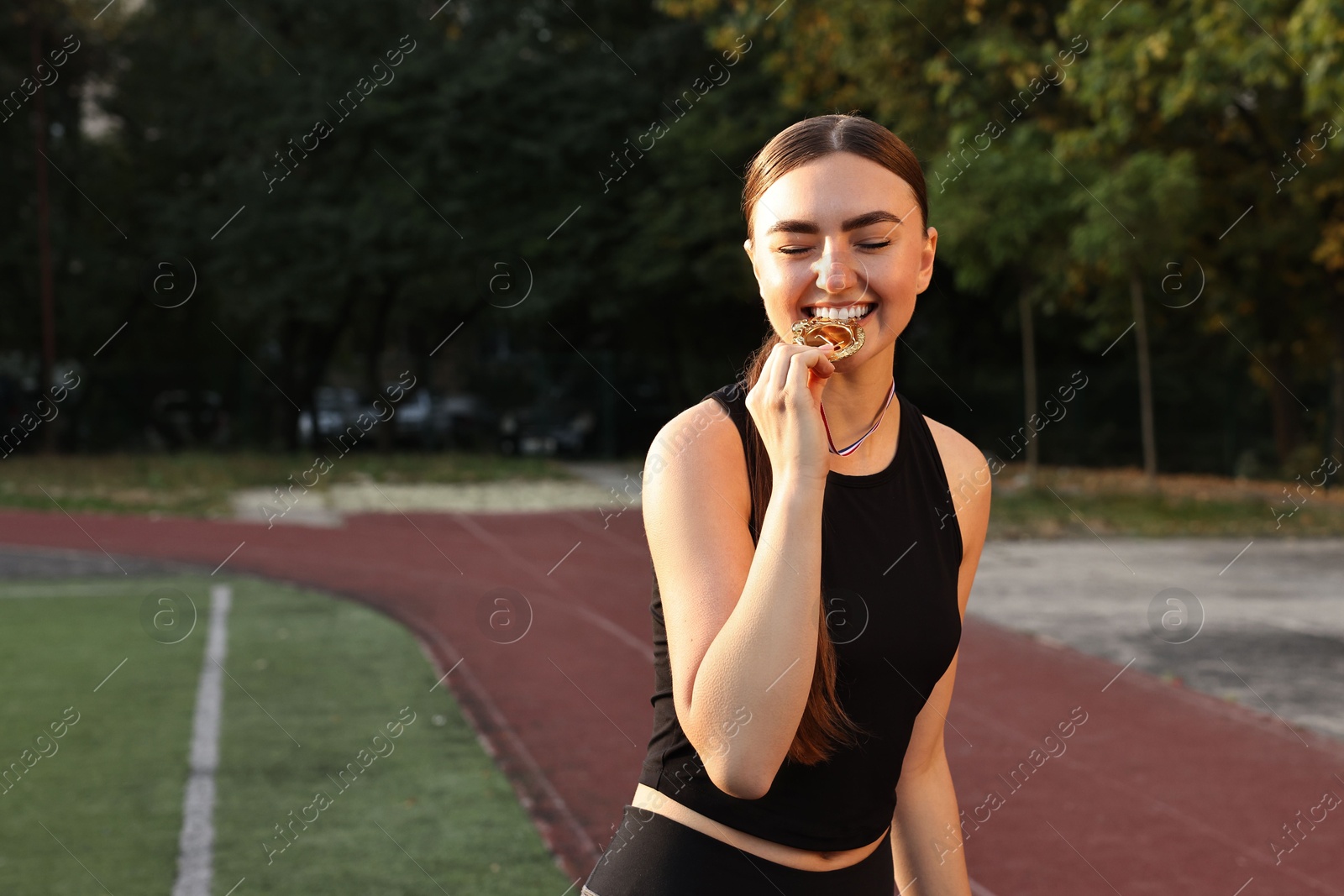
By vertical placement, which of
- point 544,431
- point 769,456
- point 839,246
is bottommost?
point 769,456

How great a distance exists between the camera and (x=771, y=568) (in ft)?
5.16

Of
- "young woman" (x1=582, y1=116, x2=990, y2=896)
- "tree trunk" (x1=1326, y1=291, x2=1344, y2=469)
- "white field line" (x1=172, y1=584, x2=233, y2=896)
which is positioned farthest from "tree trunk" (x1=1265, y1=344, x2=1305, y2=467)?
"young woman" (x1=582, y1=116, x2=990, y2=896)

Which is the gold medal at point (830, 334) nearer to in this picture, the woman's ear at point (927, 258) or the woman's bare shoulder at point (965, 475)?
the woman's ear at point (927, 258)

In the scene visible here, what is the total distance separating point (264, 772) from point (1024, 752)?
3.75 m

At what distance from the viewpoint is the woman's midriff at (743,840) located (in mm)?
1758

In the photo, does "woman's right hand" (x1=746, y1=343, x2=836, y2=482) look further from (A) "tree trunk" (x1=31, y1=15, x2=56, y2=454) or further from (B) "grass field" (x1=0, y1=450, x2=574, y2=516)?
(A) "tree trunk" (x1=31, y1=15, x2=56, y2=454)

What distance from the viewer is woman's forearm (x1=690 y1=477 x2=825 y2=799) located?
1562 mm

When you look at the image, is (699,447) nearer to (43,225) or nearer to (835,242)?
(835,242)

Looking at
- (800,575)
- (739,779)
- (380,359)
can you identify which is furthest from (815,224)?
(380,359)

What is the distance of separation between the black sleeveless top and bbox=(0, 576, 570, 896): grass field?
3.57m

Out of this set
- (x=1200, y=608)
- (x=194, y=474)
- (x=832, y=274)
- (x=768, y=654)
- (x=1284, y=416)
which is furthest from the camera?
(x=194, y=474)

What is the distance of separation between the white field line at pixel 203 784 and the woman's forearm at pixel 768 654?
4165 mm

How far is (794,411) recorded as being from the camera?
1.59 meters

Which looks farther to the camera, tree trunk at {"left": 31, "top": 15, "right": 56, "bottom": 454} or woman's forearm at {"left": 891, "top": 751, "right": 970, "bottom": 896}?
tree trunk at {"left": 31, "top": 15, "right": 56, "bottom": 454}
